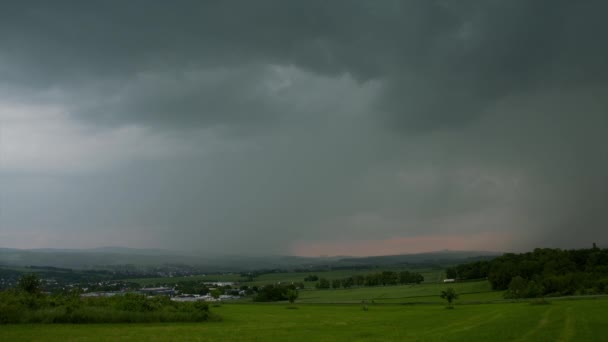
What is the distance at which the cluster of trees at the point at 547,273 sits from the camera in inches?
3866

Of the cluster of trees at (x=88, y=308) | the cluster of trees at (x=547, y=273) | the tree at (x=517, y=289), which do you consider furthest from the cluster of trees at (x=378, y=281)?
the cluster of trees at (x=88, y=308)

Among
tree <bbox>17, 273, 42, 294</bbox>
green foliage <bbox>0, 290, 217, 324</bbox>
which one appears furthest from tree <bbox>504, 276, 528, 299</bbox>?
tree <bbox>17, 273, 42, 294</bbox>

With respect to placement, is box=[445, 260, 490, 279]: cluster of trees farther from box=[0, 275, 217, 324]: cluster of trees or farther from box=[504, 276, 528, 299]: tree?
box=[0, 275, 217, 324]: cluster of trees

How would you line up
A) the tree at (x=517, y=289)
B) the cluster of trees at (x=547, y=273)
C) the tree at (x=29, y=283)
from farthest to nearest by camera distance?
the cluster of trees at (x=547, y=273) < the tree at (x=517, y=289) < the tree at (x=29, y=283)

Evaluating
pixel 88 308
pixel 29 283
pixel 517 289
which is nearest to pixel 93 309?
pixel 88 308

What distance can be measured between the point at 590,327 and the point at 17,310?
4504cm

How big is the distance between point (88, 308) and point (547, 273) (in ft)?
366

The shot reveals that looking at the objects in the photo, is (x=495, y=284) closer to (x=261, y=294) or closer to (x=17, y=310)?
(x=261, y=294)

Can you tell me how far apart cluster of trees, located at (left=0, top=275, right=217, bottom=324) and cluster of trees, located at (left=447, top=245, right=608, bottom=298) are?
77444 millimetres

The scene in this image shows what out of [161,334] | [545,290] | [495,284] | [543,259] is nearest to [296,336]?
[161,334]

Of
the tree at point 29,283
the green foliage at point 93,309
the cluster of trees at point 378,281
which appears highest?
the tree at point 29,283

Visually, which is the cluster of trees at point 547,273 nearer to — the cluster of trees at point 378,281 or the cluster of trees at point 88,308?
the cluster of trees at point 378,281

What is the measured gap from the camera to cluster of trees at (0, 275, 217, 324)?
37.8 meters

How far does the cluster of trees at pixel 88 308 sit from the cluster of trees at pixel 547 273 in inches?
3049
